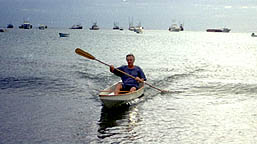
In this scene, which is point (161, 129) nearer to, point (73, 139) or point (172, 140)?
point (172, 140)

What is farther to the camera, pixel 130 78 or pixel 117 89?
pixel 130 78

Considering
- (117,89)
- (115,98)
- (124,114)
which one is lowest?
(124,114)

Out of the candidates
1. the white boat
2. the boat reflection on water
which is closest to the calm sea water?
the boat reflection on water

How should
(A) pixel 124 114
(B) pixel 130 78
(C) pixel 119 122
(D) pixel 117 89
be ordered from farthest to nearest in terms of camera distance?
(B) pixel 130 78
(D) pixel 117 89
(A) pixel 124 114
(C) pixel 119 122

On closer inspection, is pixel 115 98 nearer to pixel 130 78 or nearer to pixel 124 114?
pixel 124 114

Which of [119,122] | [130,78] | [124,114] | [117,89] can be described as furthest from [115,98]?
[130,78]

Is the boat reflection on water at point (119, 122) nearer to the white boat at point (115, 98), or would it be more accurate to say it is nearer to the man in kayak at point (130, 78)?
the white boat at point (115, 98)

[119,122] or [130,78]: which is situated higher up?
[130,78]

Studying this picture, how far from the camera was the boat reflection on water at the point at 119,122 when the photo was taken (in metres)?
11.8

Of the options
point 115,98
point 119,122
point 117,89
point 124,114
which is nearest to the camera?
point 119,122

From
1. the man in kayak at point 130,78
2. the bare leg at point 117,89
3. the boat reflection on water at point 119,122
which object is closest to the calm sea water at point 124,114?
the boat reflection on water at point 119,122

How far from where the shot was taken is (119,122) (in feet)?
44.0

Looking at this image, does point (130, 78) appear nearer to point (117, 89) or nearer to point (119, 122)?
point (117, 89)

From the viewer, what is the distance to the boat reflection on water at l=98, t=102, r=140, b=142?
1180 centimetres
